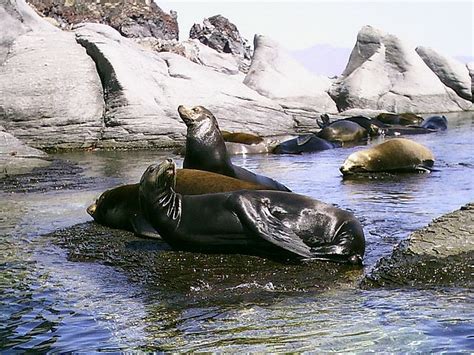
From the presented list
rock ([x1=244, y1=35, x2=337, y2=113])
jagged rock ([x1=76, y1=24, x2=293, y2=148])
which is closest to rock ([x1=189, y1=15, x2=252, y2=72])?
rock ([x1=244, y1=35, x2=337, y2=113])

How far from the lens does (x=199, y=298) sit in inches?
187

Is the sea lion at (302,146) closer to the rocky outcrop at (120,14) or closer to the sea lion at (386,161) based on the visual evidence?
the sea lion at (386,161)

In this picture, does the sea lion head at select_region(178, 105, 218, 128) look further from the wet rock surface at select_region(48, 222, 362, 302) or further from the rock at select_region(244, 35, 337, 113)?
the rock at select_region(244, 35, 337, 113)

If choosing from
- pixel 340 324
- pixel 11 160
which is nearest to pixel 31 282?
pixel 340 324

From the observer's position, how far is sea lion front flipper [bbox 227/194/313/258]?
5387 mm

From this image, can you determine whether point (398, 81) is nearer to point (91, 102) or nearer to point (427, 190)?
point (91, 102)

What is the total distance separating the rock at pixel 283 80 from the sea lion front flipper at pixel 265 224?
17617mm

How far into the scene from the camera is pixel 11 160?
512 inches

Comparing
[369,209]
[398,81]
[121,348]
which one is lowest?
[398,81]

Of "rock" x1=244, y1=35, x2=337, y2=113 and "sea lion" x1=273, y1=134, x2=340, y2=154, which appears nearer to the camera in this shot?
"sea lion" x1=273, y1=134, x2=340, y2=154

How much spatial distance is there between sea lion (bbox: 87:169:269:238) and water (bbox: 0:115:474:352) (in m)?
0.12

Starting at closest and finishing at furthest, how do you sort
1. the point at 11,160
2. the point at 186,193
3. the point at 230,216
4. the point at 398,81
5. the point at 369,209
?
1. the point at 230,216
2. the point at 186,193
3. the point at 369,209
4. the point at 11,160
5. the point at 398,81

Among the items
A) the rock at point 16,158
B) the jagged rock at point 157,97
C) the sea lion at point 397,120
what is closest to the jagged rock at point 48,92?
the jagged rock at point 157,97

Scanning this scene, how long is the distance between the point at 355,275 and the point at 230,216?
96 cm
